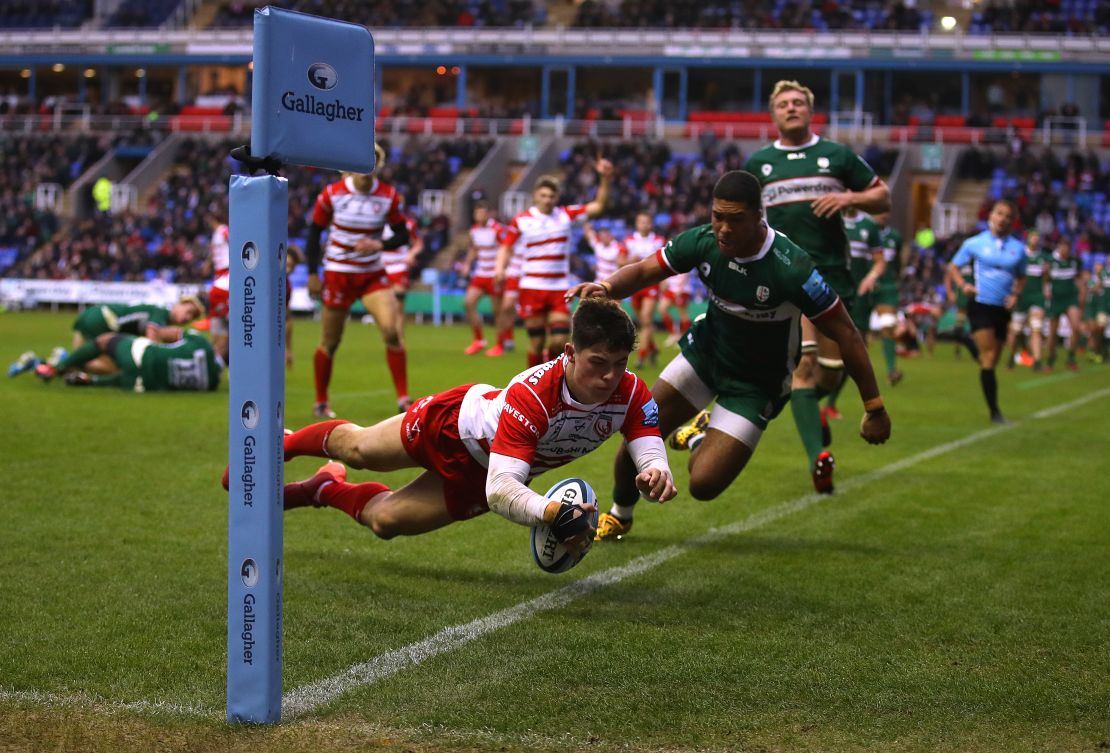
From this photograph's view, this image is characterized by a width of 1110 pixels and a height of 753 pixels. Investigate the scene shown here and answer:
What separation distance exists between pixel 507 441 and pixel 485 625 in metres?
0.83

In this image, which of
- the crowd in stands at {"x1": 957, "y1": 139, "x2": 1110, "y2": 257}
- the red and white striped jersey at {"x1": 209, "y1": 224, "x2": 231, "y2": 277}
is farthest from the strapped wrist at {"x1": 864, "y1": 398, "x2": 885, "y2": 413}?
the crowd in stands at {"x1": 957, "y1": 139, "x2": 1110, "y2": 257}

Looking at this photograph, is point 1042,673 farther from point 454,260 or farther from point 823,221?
point 454,260

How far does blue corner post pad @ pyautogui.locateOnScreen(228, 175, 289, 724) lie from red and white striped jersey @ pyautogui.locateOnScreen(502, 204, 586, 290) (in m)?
11.3

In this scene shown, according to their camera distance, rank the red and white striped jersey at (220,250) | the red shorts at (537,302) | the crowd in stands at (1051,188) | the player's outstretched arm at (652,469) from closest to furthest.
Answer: the player's outstretched arm at (652,469)
the red shorts at (537,302)
the red and white striped jersey at (220,250)
the crowd in stands at (1051,188)

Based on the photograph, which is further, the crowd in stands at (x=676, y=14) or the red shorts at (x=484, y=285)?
the crowd in stands at (x=676, y=14)

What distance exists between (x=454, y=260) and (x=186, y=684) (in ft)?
120

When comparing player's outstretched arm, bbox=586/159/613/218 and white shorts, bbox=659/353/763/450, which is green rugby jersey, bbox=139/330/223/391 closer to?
player's outstretched arm, bbox=586/159/613/218

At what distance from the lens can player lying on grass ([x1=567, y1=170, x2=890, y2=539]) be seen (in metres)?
6.34

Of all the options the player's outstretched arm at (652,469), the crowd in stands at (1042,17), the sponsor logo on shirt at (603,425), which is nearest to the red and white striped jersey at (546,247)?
the sponsor logo on shirt at (603,425)

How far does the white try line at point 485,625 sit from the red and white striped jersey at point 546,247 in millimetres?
6958

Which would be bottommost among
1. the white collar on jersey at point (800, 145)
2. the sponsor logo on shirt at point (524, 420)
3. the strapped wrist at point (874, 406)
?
the strapped wrist at point (874, 406)

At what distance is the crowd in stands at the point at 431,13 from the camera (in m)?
54.3

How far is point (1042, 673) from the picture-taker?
479 centimetres

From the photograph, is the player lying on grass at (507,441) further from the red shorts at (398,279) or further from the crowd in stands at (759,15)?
the crowd in stands at (759,15)
